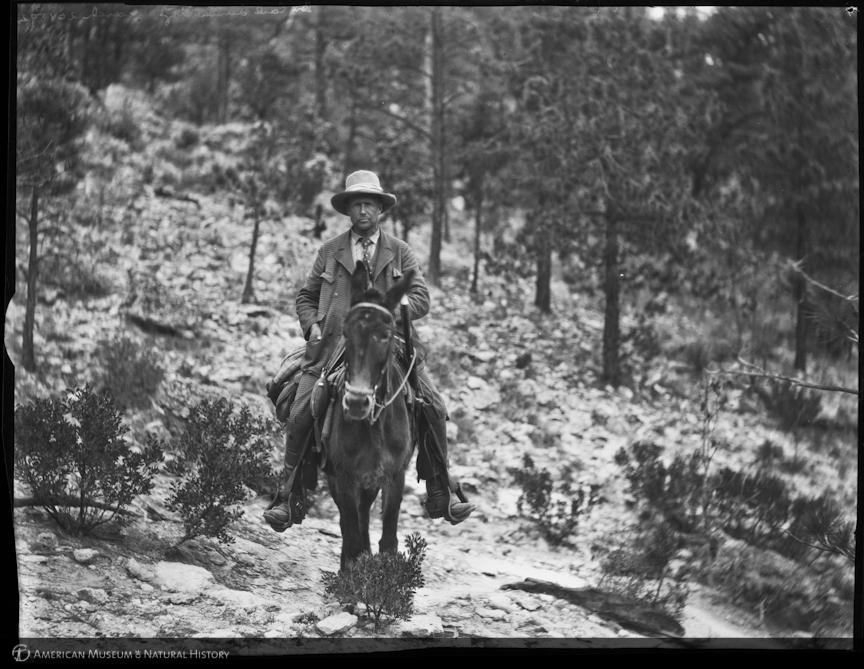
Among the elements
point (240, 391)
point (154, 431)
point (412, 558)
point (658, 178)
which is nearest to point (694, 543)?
point (412, 558)

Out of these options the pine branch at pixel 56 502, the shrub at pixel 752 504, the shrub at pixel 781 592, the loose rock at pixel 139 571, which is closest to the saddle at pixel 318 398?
the loose rock at pixel 139 571

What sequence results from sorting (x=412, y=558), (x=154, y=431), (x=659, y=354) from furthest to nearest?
(x=659, y=354)
(x=154, y=431)
(x=412, y=558)

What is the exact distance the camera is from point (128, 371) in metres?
7.62

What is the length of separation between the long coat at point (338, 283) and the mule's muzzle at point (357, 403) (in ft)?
3.14

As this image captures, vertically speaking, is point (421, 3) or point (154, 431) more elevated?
point (421, 3)

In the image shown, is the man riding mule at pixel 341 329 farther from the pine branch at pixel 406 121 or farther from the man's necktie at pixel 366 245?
the pine branch at pixel 406 121

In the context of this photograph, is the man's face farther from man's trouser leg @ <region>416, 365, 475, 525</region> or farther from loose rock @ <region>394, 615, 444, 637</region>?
loose rock @ <region>394, 615, 444, 637</region>

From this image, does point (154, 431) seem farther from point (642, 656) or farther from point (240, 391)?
point (642, 656)

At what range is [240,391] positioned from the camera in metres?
7.81

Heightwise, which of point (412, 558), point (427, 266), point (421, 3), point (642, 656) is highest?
point (421, 3)

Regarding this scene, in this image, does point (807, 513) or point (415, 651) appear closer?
point (415, 651)

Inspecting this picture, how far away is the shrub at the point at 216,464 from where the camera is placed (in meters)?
7.23

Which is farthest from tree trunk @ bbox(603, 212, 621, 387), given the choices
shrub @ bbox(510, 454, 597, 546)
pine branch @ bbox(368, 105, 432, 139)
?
pine branch @ bbox(368, 105, 432, 139)

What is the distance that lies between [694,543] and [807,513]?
3.01 ft
